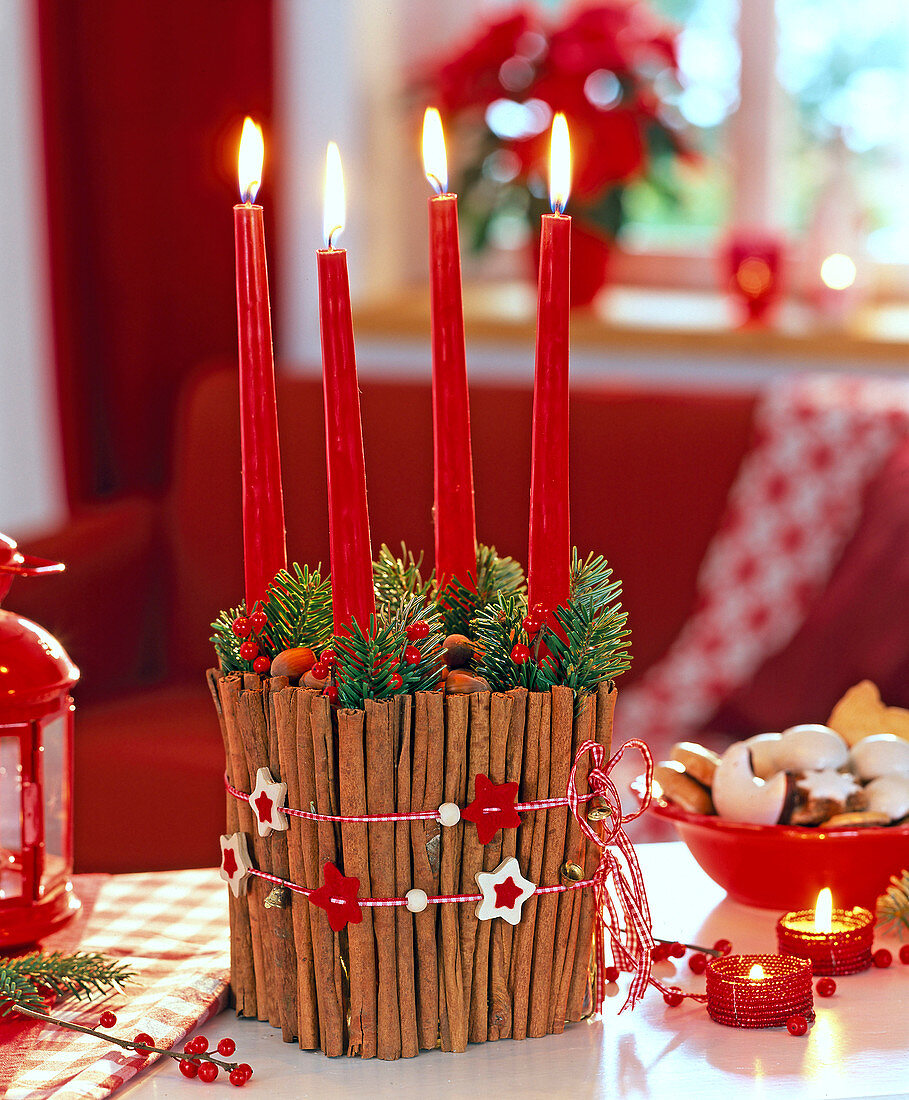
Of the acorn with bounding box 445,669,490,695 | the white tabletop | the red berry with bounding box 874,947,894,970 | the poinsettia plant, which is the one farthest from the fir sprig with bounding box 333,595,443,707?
the poinsettia plant

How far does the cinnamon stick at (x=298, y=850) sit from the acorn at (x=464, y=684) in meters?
0.06

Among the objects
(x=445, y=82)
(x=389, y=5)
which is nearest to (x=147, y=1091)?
(x=445, y=82)

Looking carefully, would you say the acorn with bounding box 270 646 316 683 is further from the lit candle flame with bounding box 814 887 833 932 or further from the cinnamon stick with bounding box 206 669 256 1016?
the lit candle flame with bounding box 814 887 833 932

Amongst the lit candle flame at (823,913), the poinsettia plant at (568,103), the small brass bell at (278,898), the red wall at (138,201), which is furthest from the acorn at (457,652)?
the red wall at (138,201)

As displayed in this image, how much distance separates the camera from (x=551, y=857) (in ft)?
2.06

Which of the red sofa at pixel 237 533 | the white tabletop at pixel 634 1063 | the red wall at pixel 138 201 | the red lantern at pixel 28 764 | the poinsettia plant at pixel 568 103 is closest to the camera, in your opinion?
the white tabletop at pixel 634 1063

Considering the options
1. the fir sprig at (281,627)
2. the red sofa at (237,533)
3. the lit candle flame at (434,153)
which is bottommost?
the red sofa at (237,533)

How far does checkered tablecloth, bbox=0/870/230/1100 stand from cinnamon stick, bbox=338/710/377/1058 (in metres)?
0.08

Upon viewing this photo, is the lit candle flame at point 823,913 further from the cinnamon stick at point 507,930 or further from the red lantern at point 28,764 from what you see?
the red lantern at point 28,764

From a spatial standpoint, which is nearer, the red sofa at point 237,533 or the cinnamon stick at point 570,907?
the cinnamon stick at point 570,907

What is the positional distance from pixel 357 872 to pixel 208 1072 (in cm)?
11

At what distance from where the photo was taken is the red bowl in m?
0.76

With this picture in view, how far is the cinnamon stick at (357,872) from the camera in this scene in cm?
60

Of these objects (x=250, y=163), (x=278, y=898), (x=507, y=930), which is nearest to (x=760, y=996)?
(x=507, y=930)
